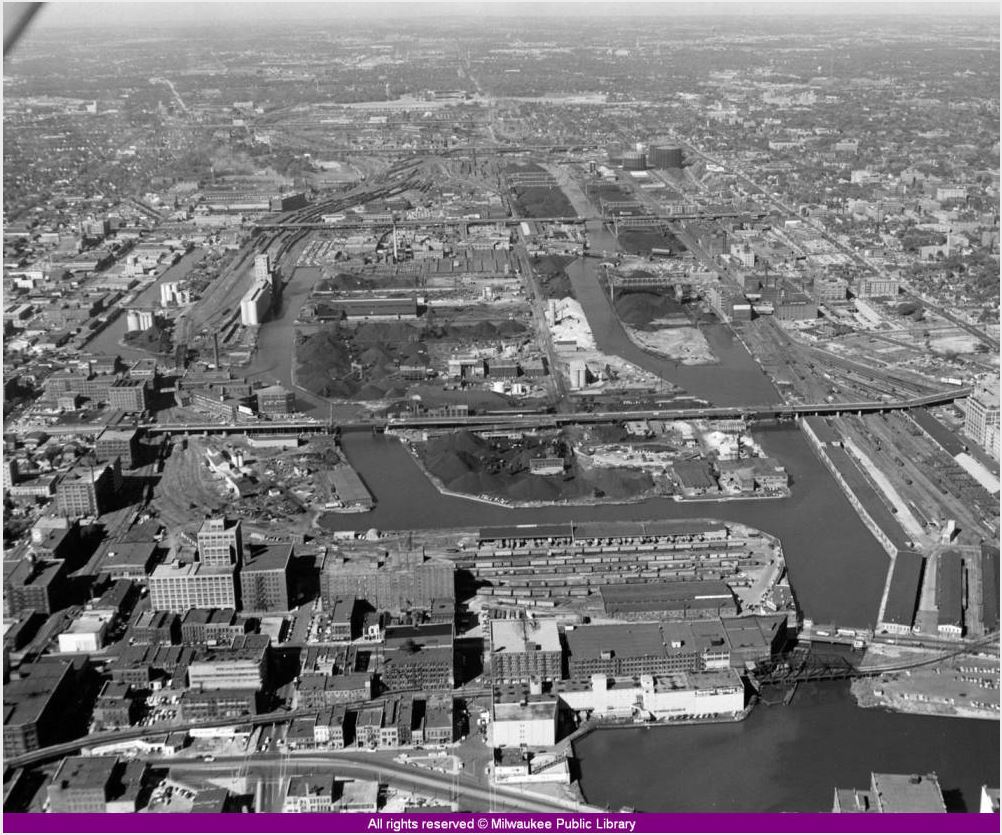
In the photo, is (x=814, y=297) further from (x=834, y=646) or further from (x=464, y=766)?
(x=464, y=766)

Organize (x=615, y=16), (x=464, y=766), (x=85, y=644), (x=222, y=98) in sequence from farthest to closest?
(x=615, y=16) < (x=222, y=98) < (x=85, y=644) < (x=464, y=766)

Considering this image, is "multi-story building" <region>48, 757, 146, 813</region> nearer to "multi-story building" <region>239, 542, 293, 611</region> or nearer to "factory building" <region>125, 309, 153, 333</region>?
"multi-story building" <region>239, 542, 293, 611</region>

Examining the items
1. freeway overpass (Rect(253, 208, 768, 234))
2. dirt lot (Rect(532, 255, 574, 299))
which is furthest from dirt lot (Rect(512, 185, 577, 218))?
dirt lot (Rect(532, 255, 574, 299))

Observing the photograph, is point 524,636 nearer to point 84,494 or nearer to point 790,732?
point 790,732

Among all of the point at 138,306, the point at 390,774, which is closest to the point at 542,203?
the point at 138,306

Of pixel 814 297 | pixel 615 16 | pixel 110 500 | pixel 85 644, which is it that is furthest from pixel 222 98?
pixel 85 644
